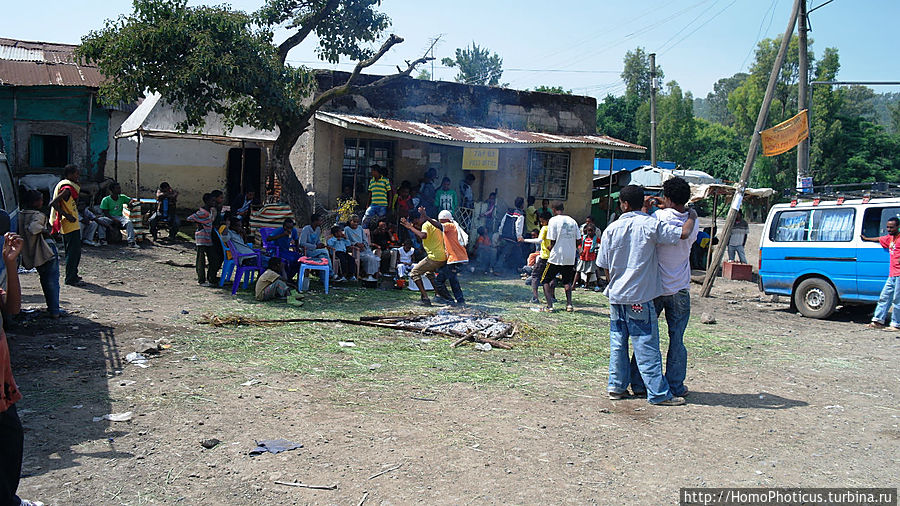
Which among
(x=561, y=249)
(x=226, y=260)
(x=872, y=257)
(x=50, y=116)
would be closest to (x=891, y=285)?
(x=872, y=257)

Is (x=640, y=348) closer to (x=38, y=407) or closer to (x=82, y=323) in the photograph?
(x=38, y=407)

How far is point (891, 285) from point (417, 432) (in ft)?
26.9

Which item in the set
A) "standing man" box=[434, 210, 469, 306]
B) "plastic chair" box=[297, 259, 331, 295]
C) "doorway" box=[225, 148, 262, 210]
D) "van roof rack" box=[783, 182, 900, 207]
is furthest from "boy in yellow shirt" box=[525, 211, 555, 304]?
"doorway" box=[225, 148, 262, 210]

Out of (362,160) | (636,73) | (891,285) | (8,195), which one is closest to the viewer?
(8,195)

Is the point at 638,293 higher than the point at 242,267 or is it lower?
higher

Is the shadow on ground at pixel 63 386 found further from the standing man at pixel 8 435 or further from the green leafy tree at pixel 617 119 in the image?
the green leafy tree at pixel 617 119

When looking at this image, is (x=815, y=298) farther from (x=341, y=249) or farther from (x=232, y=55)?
(x=232, y=55)

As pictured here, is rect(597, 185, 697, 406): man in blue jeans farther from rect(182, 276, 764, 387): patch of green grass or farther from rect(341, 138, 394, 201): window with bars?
rect(341, 138, 394, 201): window with bars

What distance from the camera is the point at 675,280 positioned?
224 inches

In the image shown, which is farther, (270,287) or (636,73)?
(636,73)

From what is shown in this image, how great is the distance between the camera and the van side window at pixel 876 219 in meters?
10.3

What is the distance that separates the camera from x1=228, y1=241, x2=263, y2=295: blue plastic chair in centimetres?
1052

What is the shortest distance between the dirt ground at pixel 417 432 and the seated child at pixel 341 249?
15.2ft

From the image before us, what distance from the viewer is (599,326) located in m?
9.56
